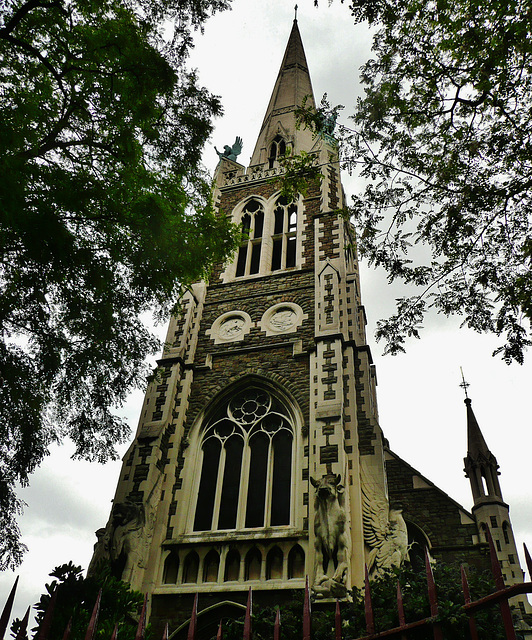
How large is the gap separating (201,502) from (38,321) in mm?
6221

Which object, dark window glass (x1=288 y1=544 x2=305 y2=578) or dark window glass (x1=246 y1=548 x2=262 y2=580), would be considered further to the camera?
dark window glass (x1=246 y1=548 x2=262 y2=580)

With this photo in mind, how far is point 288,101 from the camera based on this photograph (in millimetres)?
27625

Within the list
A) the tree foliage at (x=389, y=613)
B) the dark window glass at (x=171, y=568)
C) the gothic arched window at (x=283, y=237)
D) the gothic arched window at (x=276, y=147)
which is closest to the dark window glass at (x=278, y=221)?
the gothic arched window at (x=283, y=237)

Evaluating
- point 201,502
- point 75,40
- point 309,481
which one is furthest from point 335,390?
point 75,40

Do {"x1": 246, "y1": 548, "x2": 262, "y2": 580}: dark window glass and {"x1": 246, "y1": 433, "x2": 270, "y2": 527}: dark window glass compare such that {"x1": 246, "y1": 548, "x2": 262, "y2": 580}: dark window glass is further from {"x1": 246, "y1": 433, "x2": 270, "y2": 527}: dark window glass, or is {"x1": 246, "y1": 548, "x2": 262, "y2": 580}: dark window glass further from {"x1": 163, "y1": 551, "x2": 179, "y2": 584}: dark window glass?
{"x1": 163, "y1": 551, "x2": 179, "y2": 584}: dark window glass

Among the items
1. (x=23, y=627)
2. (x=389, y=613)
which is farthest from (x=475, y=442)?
(x=23, y=627)

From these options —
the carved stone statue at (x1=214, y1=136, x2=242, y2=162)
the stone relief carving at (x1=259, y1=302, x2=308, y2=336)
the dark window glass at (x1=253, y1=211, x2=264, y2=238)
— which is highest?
the carved stone statue at (x1=214, y1=136, x2=242, y2=162)

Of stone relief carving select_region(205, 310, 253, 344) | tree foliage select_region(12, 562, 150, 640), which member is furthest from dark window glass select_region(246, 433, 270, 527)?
tree foliage select_region(12, 562, 150, 640)

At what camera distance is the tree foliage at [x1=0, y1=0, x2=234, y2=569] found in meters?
7.43

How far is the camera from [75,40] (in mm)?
7734

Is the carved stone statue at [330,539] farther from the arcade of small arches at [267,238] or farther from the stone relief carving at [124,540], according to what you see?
the arcade of small arches at [267,238]

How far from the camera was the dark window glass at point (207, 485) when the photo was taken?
12.2 metres

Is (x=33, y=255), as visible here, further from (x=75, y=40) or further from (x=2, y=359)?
(x=75, y=40)

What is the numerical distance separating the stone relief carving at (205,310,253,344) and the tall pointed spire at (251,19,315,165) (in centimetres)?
870
